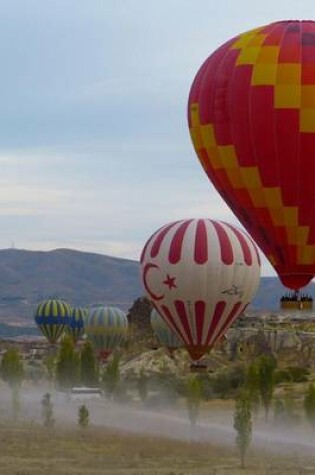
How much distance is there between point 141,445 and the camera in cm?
5053

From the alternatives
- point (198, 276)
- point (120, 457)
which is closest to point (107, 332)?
point (198, 276)

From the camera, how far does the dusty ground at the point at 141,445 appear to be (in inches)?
1657

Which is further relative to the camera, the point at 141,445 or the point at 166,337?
the point at 166,337

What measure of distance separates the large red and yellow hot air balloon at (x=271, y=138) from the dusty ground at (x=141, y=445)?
876 cm

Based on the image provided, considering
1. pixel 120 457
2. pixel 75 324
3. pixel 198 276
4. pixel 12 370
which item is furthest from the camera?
pixel 75 324

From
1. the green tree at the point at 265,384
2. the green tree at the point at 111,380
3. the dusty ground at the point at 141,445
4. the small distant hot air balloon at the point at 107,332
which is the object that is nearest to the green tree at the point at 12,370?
the dusty ground at the point at 141,445

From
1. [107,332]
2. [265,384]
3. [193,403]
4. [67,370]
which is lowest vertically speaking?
[193,403]

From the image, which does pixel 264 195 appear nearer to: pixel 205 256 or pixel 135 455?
pixel 205 256

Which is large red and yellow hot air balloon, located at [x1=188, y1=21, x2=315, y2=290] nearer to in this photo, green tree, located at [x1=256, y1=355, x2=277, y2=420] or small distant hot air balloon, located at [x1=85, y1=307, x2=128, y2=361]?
green tree, located at [x1=256, y1=355, x2=277, y2=420]

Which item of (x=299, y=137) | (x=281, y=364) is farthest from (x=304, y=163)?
(x=281, y=364)

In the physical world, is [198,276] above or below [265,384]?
above

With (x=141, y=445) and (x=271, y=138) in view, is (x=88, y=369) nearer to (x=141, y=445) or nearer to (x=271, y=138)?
(x=141, y=445)

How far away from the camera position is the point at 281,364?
320 feet

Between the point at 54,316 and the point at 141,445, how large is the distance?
89808 millimetres
